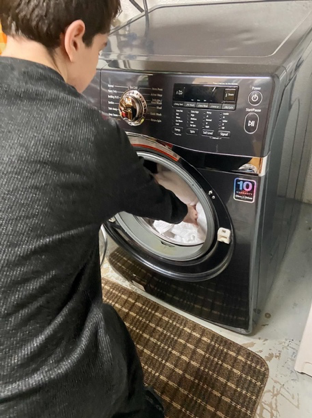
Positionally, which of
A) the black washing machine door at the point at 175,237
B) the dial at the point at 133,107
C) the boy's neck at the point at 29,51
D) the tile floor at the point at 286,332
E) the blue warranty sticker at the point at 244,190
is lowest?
the tile floor at the point at 286,332

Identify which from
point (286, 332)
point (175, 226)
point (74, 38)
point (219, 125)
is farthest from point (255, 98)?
point (286, 332)

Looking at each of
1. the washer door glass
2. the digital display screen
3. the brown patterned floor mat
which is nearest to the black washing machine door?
the washer door glass

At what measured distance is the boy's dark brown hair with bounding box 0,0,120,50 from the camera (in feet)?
1.97

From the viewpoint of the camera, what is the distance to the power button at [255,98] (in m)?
0.67

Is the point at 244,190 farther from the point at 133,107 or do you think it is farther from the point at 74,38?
the point at 74,38

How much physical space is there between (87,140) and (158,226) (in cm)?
58

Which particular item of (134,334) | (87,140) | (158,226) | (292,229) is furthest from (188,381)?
(87,140)

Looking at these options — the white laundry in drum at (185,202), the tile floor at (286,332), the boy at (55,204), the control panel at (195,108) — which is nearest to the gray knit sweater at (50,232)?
the boy at (55,204)

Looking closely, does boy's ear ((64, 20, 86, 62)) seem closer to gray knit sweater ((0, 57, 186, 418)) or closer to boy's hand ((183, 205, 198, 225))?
gray knit sweater ((0, 57, 186, 418))

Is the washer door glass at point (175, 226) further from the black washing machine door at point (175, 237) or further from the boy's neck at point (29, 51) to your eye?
the boy's neck at point (29, 51)

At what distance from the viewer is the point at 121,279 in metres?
1.44

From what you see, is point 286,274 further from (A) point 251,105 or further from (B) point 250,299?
(A) point 251,105

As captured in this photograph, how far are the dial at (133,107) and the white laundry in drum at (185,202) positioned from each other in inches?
7.6

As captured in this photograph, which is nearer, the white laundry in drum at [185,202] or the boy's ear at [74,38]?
the boy's ear at [74,38]
